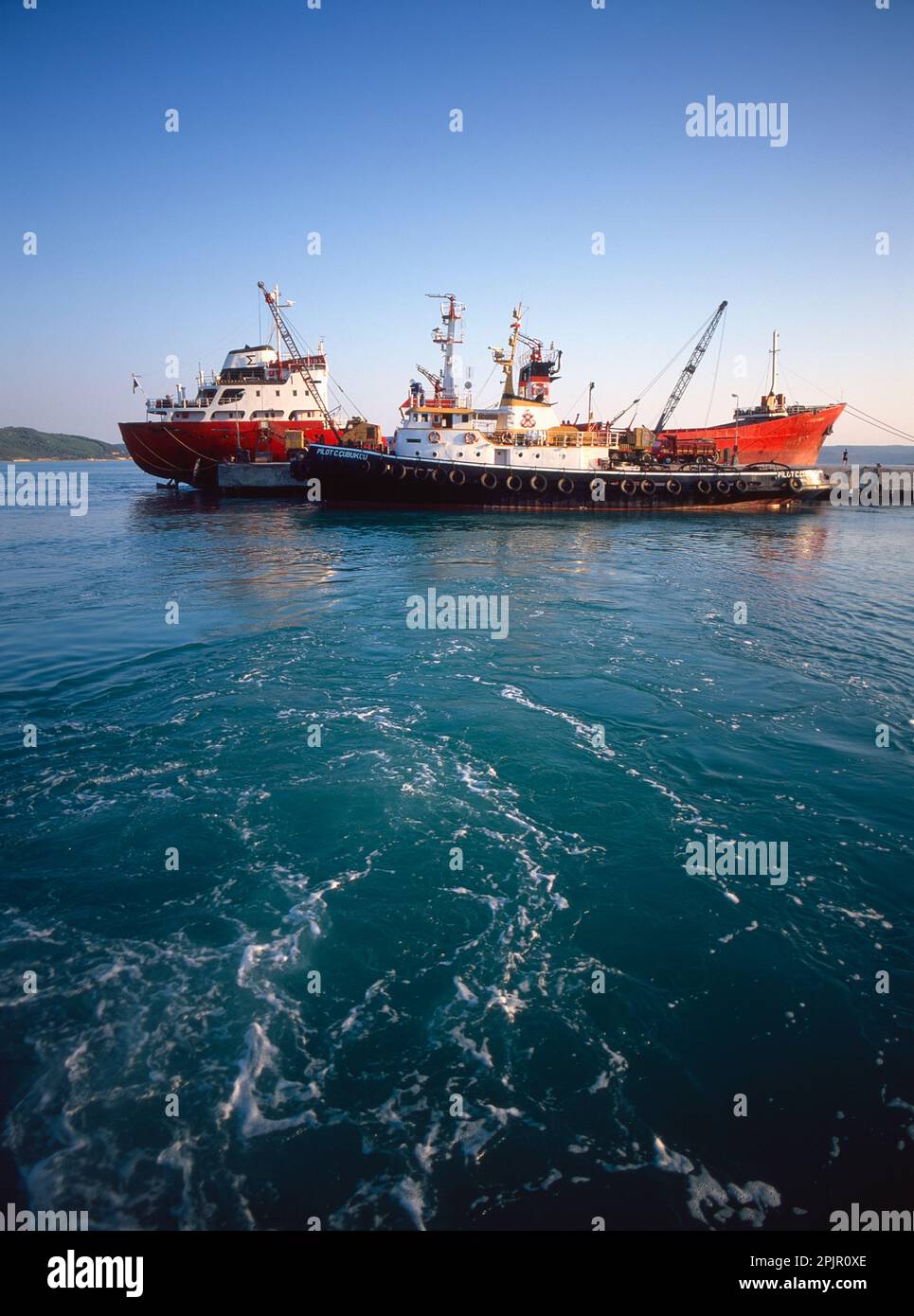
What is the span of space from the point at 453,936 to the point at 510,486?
43372mm

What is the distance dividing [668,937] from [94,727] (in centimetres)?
1148

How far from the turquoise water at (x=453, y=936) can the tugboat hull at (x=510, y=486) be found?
3216 centimetres

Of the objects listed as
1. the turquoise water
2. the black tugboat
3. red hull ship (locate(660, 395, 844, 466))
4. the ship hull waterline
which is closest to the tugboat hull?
the black tugboat

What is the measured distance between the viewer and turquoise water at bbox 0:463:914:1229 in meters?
4.90

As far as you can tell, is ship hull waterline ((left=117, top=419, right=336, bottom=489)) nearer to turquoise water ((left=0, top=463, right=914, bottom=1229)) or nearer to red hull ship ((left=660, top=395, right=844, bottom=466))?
red hull ship ((left=660, top=395, right=844, bottom=466))

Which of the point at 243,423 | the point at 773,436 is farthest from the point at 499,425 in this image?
the point at 773,436

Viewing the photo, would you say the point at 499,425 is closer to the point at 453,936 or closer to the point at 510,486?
the point at 510,486

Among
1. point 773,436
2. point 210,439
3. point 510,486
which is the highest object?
point 773,436

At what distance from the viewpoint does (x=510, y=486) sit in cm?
4703

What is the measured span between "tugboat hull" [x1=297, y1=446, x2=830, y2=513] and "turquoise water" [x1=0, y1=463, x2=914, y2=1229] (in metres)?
32.2

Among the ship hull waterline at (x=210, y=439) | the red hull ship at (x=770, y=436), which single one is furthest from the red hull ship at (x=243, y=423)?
the red hull ship at (x=770, y=436)
